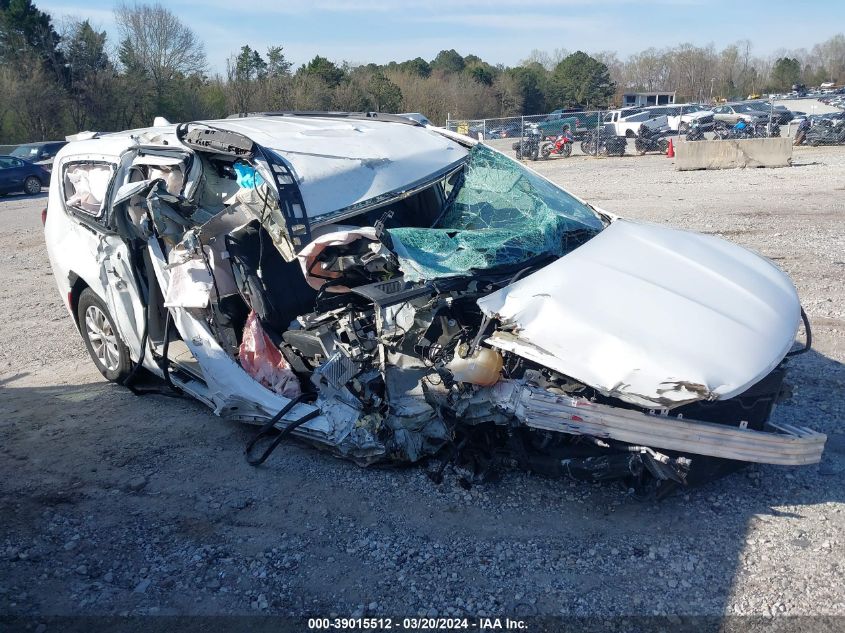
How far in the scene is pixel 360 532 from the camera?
351 centimetres

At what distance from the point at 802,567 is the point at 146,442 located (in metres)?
3.82

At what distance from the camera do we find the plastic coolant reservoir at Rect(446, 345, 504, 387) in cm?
350

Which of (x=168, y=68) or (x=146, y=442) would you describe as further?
(x=168, y=68)

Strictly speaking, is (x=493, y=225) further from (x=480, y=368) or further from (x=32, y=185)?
(x=32, y=185)

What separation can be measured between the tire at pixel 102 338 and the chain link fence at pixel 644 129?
19776mm

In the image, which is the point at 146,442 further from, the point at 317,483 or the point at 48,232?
the point at 48,232

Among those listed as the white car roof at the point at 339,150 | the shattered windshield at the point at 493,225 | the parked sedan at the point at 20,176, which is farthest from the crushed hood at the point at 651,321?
the parked sedan at the point at 20,176

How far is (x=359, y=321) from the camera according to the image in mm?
3990

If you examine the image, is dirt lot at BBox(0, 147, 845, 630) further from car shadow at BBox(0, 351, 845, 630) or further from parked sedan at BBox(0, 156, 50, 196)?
parked sedan at BBox(0, 156, 50, 196)

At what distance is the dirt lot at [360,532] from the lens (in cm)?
303

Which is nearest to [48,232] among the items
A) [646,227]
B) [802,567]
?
[646,227]

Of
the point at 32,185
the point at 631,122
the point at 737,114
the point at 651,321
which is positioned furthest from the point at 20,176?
the point at 737,114

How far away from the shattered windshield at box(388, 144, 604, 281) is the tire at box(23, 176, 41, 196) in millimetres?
21001

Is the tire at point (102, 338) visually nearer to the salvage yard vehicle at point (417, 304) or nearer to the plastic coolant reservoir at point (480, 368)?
the salvage yard vehicle at point (417, 304)
